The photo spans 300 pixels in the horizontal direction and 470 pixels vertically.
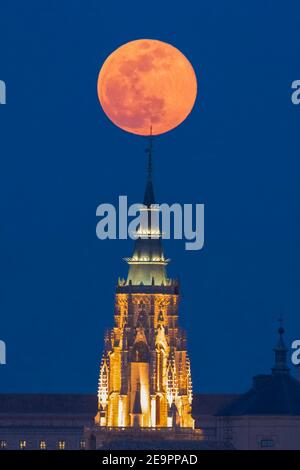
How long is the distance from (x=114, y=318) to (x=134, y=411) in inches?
235

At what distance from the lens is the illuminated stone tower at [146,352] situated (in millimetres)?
190125

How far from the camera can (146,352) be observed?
19088cm

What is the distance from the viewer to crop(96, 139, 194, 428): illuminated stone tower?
190125 mm

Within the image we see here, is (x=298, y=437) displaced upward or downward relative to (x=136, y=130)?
downward
